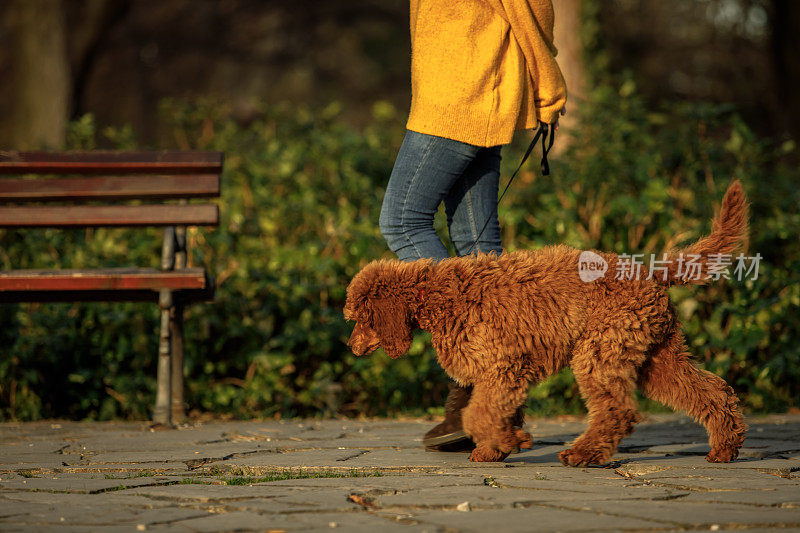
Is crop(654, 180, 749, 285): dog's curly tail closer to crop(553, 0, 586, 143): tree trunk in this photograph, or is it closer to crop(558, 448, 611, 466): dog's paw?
crop(558, 448, 611, 466): dog's paw

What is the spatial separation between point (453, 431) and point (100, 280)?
196cm

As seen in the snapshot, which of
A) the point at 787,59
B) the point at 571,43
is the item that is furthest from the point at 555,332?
the point at 787,59

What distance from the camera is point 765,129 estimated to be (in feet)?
48.1

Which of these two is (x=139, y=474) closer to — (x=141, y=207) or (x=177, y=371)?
(x=177, y=371)

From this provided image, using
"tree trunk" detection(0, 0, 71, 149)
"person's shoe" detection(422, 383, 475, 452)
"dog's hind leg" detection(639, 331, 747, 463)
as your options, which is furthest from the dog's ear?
"tree trunk" detection(0, 0, 71, 149)

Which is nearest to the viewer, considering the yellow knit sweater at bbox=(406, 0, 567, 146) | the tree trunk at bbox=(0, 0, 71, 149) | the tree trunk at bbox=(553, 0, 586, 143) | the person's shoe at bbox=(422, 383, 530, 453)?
the yellow knit sweater at bbox=(406, 0, 567, 146)

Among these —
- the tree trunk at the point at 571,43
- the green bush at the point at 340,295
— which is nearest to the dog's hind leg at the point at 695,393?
the green bush at the point at 340,295

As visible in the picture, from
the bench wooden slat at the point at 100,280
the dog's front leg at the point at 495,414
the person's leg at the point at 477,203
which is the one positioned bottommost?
the dog's front leg at the point at 495,414

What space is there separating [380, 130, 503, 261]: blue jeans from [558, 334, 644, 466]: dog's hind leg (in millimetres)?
743

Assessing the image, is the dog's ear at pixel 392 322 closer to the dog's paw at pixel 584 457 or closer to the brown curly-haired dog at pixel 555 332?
the brown curly-haired dog at pixel 555 332

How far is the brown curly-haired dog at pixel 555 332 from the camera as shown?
3.46m

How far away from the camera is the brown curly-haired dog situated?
346cm

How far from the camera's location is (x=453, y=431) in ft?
12.9

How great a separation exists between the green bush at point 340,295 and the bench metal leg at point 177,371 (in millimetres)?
636
